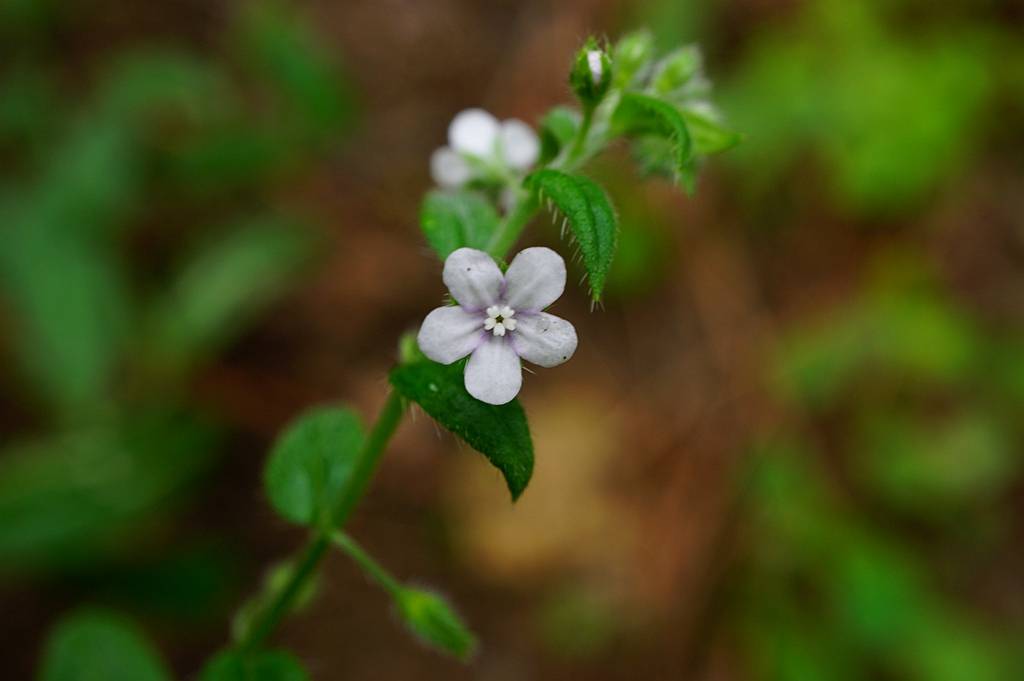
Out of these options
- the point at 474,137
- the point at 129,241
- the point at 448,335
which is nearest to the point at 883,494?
the point at 474,137

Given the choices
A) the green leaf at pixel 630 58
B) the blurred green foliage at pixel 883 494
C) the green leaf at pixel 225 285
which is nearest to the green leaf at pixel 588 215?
the green leaf at pixel 630 58

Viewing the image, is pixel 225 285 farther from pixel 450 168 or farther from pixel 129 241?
pixel 450 168

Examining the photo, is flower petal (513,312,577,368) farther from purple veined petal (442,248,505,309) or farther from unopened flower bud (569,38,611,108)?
unopened flower bud (569,38,611,108)

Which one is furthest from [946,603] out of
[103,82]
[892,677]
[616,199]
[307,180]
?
[103,82]

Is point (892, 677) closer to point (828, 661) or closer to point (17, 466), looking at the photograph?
point (828, 661)

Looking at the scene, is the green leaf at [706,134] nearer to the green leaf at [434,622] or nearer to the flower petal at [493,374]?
the flower petal at [493,374]

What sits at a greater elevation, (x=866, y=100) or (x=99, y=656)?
(x=866, y=100)

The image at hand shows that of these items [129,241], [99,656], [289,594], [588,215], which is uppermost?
[129,241]
